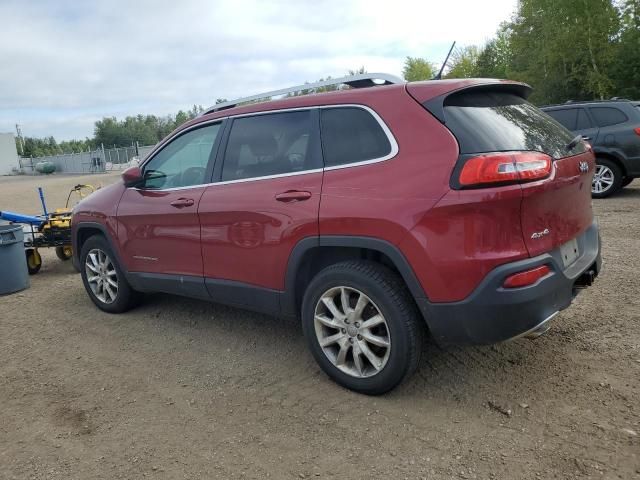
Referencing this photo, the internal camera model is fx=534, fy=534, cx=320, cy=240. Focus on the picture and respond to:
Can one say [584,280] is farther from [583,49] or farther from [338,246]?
[583,49]

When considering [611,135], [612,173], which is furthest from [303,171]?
[612,173]

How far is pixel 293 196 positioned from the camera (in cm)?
337

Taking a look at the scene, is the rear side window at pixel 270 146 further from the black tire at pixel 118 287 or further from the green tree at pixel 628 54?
the green tree at pixel 628 54

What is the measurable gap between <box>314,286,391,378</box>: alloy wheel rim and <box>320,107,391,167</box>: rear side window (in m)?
0.79

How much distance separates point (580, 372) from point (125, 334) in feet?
11.7

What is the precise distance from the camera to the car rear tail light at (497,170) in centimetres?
266

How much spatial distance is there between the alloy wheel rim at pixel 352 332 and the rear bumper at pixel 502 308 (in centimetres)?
34

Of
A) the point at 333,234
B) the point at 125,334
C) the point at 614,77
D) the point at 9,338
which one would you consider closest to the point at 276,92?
the point at 333,234

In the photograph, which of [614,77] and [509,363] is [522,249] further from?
[614,77]

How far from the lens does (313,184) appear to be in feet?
10.8

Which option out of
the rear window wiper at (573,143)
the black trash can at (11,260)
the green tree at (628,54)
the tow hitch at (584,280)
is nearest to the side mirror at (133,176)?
the black trash can at (11,260)

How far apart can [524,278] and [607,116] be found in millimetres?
8193

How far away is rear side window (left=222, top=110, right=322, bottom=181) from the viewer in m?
3.48

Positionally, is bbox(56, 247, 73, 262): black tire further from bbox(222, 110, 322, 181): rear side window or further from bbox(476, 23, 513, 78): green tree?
bbox(476, 23, 513, 78): green tree
